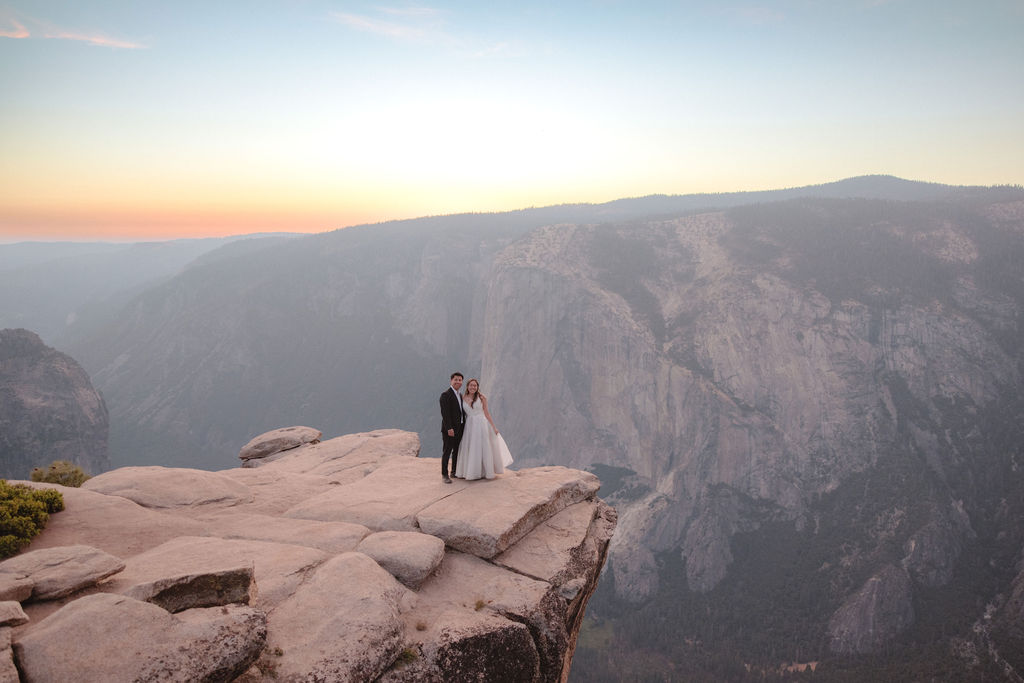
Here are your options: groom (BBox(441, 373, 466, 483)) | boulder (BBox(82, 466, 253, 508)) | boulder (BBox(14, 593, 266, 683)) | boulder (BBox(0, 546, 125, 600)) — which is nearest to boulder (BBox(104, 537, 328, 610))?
boulder (BBox(0, 546, 125, 600))

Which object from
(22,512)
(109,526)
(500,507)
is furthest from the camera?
(500,507)

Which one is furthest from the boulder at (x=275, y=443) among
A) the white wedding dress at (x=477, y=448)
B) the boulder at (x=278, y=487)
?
the white wedding dress at (x=477, y=448)

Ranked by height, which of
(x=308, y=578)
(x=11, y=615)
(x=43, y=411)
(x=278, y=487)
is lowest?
(x=43, y=411)

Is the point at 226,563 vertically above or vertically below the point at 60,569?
below

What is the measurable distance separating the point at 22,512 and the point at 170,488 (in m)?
3.35

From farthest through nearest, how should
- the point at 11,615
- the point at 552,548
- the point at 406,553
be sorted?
the point at 552,548 → the point at 406,553 → the point at 11,615

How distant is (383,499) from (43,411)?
84685 mm

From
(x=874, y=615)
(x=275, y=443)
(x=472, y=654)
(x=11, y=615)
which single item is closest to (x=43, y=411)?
(x=275, y=443)

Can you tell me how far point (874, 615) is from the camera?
5047 cm

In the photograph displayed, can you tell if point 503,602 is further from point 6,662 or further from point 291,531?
point 6,662

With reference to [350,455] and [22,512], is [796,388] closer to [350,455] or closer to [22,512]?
[350,455]

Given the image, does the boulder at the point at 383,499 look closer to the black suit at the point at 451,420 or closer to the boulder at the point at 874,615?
the black suit at the point at 451,420

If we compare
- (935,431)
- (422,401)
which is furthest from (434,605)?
(422,401)

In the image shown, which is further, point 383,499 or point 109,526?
point 383,499
